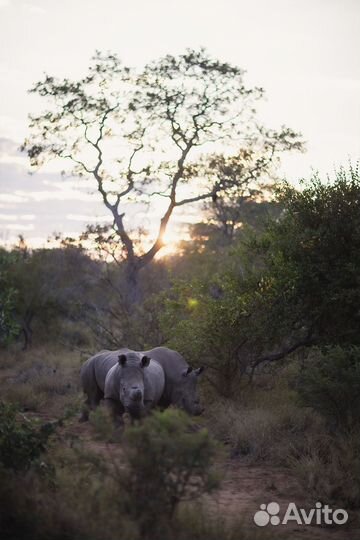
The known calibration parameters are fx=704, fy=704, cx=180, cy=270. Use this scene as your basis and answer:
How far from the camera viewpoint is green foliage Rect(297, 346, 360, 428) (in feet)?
33.7

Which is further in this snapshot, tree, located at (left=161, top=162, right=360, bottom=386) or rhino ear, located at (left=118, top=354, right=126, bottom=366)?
tree, located at (left=161, top=162, right=360, bottom=386)

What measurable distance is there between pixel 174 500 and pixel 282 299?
7434 millimetres

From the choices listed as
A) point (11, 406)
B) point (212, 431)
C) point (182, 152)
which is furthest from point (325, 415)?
point (182, 152)

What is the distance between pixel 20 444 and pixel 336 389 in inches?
193

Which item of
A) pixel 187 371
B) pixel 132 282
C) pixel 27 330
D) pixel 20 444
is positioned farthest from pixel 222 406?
pixel 27 330

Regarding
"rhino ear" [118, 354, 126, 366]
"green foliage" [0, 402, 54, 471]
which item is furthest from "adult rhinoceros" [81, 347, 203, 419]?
"green foliage" [0, 402, 54, 471]

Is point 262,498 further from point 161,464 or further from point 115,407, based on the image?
point 115,407

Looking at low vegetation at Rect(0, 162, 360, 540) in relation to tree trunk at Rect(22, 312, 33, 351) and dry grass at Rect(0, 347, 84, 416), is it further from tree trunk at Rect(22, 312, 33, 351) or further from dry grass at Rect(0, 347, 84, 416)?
tree trunk at Rect(22, 312, 33, 351)

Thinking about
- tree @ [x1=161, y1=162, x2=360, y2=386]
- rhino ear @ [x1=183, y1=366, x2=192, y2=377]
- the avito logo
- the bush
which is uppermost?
tree @ [x1=161, y1=162, x2=360, y2=386]

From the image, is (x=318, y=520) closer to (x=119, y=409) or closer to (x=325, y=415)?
(x=325, y=415)

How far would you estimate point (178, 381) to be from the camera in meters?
13.1

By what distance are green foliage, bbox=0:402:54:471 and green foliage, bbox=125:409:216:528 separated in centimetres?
161

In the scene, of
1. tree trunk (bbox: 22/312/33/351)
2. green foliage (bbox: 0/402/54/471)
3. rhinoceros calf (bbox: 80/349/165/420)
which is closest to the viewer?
green foliage (bbox: 0/402/54/471)

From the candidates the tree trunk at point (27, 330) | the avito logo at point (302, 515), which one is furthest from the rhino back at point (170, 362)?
the tree trunk at point (27, 330)
